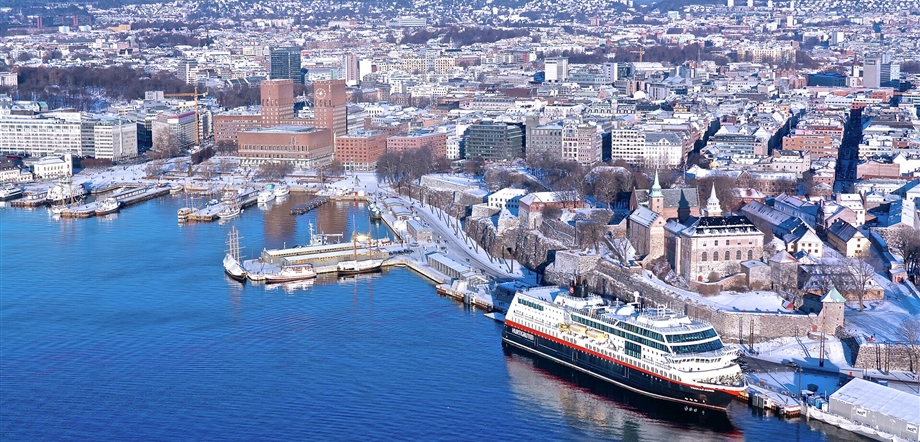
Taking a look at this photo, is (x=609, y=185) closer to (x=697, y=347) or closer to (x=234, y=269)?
(x=234, y=269)

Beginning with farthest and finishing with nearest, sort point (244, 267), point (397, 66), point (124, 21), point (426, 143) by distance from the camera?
point (124, 21) → point (397, 66) → point (426, 143) → point (244, 267)

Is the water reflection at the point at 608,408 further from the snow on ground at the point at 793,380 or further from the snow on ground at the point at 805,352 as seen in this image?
the snow on ground at the point at 805,352

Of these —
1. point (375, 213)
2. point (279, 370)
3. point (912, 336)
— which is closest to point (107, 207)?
point (375, 213)

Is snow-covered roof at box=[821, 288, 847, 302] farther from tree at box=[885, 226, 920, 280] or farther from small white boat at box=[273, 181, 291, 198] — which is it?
small white boat at box=[273, 181, 291, 198]

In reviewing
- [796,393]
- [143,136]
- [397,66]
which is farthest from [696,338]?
[397,66]

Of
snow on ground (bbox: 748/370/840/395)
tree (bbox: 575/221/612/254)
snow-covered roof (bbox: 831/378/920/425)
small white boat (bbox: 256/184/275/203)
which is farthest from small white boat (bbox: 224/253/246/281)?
snow-covered roof (bbox: 831/378/920/425)

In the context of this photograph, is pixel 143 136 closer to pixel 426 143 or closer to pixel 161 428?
pixel 426 143

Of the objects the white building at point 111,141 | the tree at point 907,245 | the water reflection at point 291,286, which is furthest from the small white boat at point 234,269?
the white building at point 111,141
